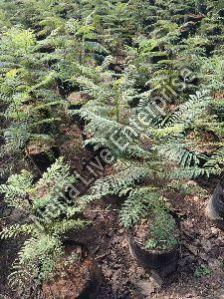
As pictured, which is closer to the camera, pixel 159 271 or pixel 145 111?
pixel 159 271

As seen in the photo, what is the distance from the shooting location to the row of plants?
11.2 ft

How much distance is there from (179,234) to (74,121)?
7.10 ft

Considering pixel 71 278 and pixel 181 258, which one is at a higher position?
pixel 71 278

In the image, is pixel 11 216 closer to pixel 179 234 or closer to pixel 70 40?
pixel 179 234

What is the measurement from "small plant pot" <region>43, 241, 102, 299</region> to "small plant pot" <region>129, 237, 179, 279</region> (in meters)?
0.43

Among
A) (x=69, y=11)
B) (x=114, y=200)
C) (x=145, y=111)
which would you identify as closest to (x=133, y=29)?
(x=69, y=11)

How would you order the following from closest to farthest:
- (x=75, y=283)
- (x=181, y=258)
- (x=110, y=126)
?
(x=75, y=283), (x=110, y=126), (x=181, y=258)

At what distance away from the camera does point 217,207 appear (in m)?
3.88

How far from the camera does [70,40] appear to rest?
19.8 ft

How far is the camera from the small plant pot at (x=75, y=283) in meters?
3.27

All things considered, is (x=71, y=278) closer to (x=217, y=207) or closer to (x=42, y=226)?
(x=42, y=226)

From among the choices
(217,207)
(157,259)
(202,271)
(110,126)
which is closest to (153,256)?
(157,259)

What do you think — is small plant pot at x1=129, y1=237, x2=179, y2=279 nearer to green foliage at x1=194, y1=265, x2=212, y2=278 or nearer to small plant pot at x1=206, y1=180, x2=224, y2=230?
green foliage at x1=194, y1=265, x2=212, y2=278

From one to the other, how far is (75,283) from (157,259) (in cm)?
76
